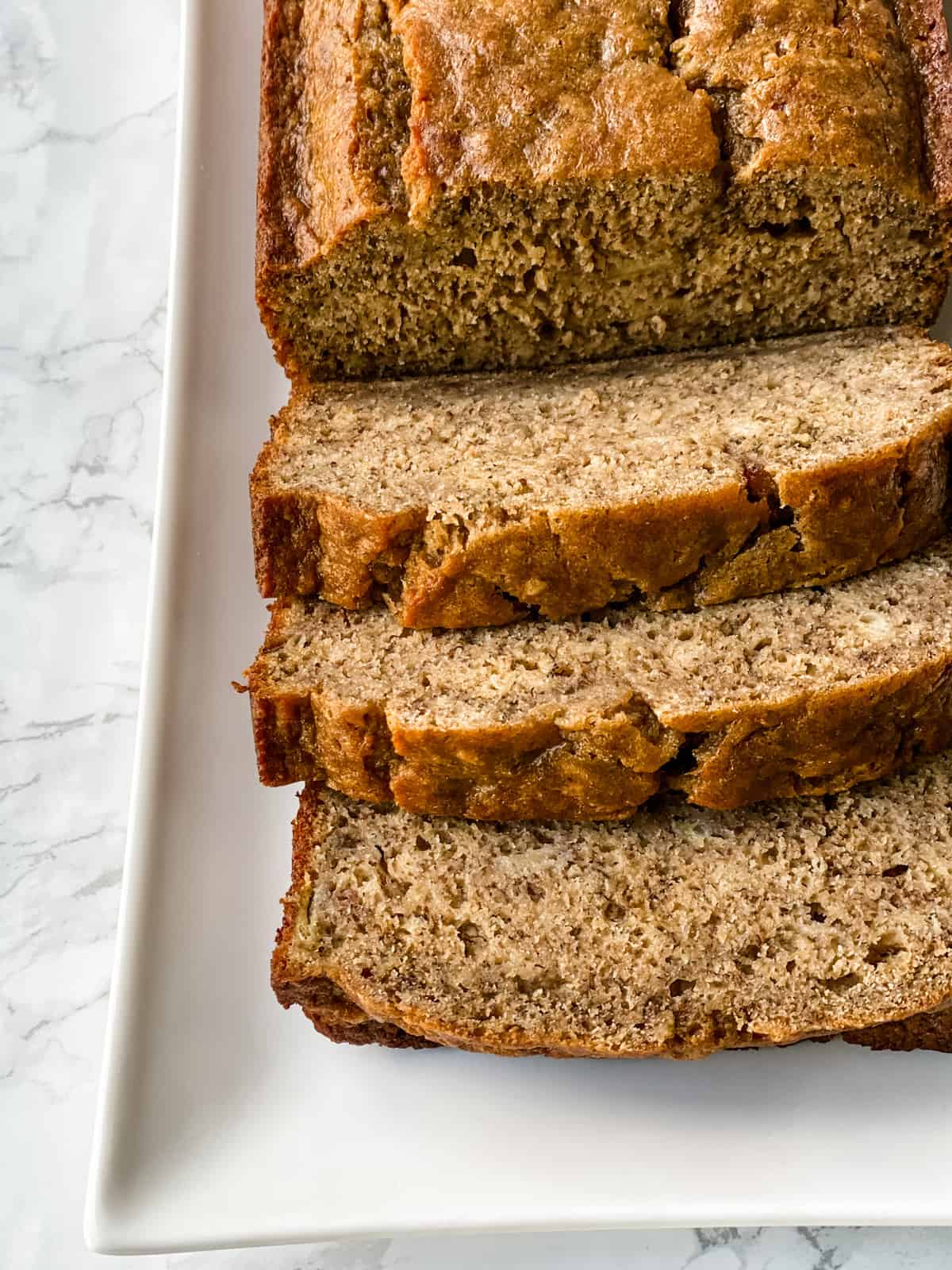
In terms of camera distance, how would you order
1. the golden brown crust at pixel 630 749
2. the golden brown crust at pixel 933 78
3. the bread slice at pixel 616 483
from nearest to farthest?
the golden brown crust at pixel 630 749 → the bread slice at pixel 616 483 → the golden brown crust at pixel 933 78

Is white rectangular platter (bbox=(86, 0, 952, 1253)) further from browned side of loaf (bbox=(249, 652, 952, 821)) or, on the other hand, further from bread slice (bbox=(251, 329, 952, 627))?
bread slice (bbox=(251, 329, 952, 627))

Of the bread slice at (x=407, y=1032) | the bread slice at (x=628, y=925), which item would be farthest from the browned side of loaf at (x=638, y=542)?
the bread slice at (x=407, y=1032)

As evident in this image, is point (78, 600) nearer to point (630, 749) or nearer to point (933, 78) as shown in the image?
point (630, 749)

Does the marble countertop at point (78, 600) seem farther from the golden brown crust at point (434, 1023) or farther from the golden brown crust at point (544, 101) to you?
the golden brown crust at point (544, 101)

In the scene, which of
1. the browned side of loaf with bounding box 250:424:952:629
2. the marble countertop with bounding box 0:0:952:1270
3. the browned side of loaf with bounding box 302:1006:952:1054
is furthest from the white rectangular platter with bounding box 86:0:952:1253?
the browned side of loaf with bounding box 250:424:952:629

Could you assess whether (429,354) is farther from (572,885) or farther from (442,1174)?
(442,1174)

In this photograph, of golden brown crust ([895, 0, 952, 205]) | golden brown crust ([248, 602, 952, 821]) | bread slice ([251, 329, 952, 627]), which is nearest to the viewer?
golden brown crust ([248, 602, 952, 821])

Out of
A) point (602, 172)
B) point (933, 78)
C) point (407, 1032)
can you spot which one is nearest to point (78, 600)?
point (407, 1032)
